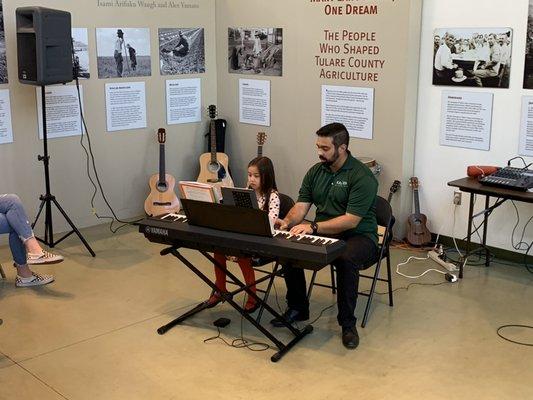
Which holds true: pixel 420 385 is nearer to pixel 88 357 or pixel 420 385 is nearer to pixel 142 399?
pixel 142 399

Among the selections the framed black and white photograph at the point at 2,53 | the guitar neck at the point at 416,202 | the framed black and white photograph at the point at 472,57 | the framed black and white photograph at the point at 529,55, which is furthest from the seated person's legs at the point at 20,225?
Result: the framed black and white photograph at the point at 529,55


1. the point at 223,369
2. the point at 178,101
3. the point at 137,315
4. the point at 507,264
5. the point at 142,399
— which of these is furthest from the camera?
the point at 178,101

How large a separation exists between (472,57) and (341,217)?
2119 millimetres

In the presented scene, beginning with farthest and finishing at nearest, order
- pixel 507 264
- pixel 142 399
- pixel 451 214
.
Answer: pixel 451 214 → pixel 507 264 → pixel 142 399

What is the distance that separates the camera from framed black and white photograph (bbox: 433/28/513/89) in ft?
17.6

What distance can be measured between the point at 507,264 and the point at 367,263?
5.89ft

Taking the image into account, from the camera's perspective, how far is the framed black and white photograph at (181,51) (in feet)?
22.9

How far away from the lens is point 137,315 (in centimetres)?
462

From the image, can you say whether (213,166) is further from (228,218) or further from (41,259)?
(228,218)

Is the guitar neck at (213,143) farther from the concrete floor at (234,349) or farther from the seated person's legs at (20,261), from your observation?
the seated person's legs at (20,261)

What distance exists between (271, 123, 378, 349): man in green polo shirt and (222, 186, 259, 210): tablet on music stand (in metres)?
0.38

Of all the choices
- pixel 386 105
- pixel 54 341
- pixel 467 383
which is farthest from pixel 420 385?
pixel 386 105

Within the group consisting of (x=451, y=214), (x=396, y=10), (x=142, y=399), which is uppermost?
(x=396, y=10)

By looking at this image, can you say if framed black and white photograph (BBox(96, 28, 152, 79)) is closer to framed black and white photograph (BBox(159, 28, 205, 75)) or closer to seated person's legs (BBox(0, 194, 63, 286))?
framed black and white photograph (BBox(159, 28, 205, 75))
